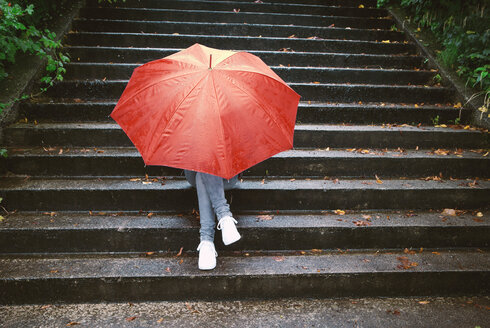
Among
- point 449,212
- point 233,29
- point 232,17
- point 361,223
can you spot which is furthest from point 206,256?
point 232,17

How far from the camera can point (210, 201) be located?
2.43 meters

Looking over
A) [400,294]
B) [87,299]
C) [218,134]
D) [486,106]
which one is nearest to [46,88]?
[87,299]

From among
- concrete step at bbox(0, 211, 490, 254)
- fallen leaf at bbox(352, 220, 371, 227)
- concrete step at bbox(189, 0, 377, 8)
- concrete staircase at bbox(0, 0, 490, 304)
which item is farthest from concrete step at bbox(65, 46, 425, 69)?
fallen leaf at bbox(352, 220, 371, 227)

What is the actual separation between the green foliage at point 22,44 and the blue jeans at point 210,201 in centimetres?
223

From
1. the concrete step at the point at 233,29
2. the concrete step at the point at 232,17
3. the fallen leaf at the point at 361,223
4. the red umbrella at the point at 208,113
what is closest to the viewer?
→ the red umbrella at the point at 208,113

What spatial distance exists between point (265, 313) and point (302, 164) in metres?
1.44

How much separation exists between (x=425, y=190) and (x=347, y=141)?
881 mm

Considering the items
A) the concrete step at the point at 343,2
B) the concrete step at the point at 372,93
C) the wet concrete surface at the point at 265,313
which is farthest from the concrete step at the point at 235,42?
the wet concrete surface at the point at 265,313

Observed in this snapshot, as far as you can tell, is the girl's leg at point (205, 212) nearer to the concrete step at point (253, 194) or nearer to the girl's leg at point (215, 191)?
the girl's leg at point (215, 191)

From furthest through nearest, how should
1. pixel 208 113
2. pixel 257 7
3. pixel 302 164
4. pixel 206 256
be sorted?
pixel 257 7 < pixel 302 164 < pixel 206 256 < pixel 208 113

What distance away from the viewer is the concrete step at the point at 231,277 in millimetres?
2338

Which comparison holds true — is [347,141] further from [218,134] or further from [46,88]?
[46,88]

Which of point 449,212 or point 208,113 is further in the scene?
point 449,212

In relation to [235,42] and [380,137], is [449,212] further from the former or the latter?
[235,42]
